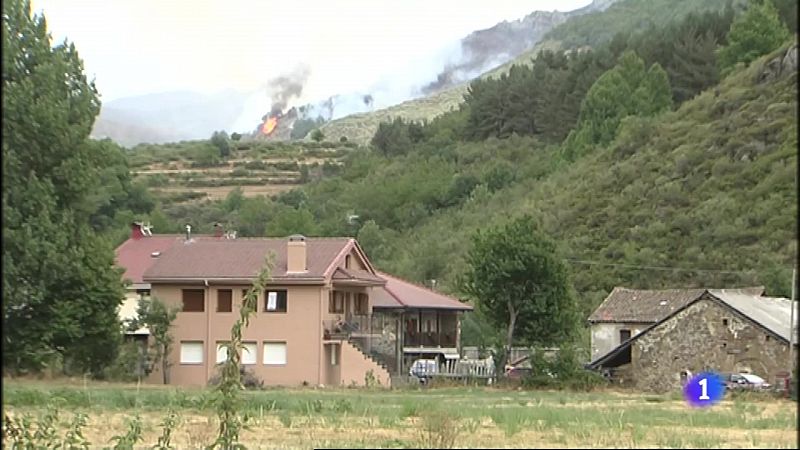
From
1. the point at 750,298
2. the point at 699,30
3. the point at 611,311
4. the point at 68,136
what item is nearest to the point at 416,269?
the point at 611,311

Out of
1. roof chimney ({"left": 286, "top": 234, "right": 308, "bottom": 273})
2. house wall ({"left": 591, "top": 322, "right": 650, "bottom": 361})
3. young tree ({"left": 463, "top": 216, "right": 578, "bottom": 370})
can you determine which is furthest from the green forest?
roof chimney ({"left": 286, "top": 234, "right": 308, "bottom": 273})

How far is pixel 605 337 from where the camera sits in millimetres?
54375

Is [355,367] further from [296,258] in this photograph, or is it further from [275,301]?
[296,258]

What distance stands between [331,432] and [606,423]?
462 centimetres

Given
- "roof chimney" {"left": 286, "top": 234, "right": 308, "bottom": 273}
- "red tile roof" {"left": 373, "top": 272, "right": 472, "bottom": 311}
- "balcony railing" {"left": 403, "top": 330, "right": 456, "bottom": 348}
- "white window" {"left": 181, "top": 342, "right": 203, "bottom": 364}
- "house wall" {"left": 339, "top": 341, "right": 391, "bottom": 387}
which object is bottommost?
"house wall" {"left": 339, "top": 341, "right": 391, "bottom": 387}

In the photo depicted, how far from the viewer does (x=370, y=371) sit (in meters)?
43.7

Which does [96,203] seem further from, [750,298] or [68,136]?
[750,298]

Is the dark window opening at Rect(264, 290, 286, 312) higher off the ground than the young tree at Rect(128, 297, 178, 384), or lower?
higher

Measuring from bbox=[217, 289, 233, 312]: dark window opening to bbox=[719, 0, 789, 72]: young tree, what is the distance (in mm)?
54043

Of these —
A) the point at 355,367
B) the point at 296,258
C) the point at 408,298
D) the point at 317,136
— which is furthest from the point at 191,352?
the point at 317,136

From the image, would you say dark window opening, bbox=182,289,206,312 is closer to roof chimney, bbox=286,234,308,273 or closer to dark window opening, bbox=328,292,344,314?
roof chimney, bbox=286,234,308,273

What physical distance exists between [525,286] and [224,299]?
496 inches

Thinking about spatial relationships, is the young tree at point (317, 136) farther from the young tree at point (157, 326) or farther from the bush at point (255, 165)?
the young tree at point (157, 326)

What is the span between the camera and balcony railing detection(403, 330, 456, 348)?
5081 cm
